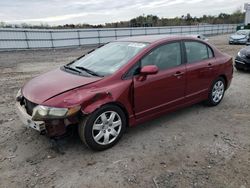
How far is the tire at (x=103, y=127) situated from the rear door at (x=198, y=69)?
1.60 meters

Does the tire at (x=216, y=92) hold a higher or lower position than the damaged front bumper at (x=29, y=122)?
lower

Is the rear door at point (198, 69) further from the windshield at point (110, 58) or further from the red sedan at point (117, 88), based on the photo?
the windshield at point (110, 58)

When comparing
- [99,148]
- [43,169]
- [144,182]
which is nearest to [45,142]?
[43,169]

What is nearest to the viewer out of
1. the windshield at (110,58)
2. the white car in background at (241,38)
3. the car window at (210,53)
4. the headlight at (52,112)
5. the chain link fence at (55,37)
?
the headlight at (52,112)

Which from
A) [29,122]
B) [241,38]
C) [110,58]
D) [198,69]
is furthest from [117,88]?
[241,38]

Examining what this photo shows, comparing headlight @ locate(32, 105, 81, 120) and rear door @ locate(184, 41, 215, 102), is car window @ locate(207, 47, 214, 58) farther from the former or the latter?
headlight @ locate(32, 105, 81, 120)

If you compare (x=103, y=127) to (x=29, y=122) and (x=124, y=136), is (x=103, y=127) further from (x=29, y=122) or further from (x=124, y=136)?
(x=29, y=122)

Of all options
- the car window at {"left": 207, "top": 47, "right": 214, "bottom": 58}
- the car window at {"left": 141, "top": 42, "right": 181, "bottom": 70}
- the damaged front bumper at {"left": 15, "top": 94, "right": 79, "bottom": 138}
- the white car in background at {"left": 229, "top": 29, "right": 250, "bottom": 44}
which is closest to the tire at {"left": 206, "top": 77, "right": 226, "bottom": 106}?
the car window at {"left": 207, "top": 47, "right": 214, "bottom": 58}

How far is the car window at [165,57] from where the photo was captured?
12.2 ft

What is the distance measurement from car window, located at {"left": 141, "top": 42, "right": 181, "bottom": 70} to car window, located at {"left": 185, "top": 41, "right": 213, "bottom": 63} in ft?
0.84

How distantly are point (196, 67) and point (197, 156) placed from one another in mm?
1808

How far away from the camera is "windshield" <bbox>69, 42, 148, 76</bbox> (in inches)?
140

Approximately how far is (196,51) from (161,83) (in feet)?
4.07

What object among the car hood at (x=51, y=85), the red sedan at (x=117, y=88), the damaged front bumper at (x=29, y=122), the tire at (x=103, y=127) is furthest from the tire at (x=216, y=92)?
the damaged front bumper at (x=29, y=122)
